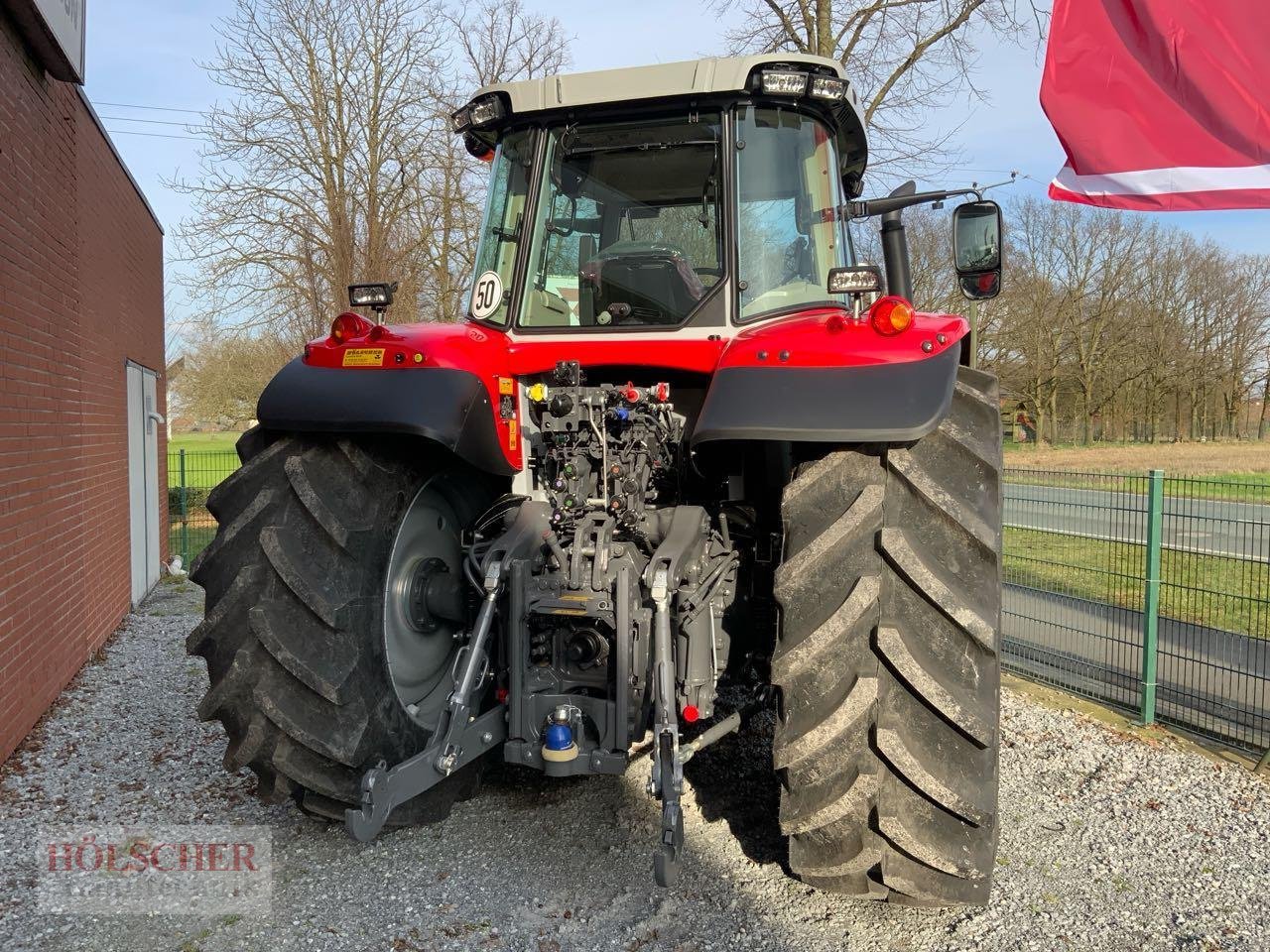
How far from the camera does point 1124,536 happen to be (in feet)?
19.6

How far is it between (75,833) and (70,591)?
2878 mm

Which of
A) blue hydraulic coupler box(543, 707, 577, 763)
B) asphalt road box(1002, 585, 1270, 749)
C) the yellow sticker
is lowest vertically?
asphalt road box(1002, 585, 1270, 749)

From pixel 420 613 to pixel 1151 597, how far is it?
424 cm

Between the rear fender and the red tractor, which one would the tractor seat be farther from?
the rear fender

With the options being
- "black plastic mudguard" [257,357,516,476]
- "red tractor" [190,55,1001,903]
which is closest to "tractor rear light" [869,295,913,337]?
"red tractor" [190,55,1001,903]

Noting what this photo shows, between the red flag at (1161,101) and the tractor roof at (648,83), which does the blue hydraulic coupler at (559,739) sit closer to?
the tractor roof at (648,83)

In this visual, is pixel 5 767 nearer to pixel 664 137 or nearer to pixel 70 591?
pixel 70 591

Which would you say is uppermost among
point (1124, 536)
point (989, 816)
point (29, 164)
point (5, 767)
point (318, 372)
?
point (29, 164)

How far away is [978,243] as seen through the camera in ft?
13.3

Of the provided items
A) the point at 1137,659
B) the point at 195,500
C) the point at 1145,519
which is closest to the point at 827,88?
the point at 1145,519

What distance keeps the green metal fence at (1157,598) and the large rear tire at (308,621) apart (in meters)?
4.34

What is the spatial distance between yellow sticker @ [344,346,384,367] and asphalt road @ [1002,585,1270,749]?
4.71 metres

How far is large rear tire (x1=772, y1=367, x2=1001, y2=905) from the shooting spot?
285 cm

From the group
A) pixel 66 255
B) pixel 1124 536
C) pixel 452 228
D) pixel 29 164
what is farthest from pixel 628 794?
pixel 452 228
